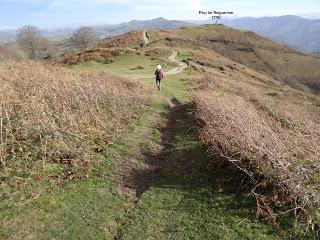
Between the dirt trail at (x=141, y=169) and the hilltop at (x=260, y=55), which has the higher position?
the dirt trail at (x=141, y=169)

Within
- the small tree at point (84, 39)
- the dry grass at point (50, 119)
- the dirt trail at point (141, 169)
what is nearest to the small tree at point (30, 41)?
the small tree at point (84, 39)

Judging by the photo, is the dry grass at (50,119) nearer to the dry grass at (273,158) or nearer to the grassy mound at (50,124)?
the grassy mound at (50,124)

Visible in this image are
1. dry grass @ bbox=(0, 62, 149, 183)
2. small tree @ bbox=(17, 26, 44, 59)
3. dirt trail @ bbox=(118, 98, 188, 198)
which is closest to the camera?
dirt trail @ bbox=(118, 98, 188, 198)

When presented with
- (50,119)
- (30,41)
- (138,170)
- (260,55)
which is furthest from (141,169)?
(260,55)

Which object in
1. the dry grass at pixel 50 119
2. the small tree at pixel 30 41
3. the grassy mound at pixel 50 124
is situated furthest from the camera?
the small tree at pixel 30 41

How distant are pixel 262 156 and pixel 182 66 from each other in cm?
4545

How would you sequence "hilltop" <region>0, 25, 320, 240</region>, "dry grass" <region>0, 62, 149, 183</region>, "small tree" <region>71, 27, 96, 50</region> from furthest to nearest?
"small tree" <region>71, 27, 96, 50</region> → "dry grass" <region>0, 62, 149, 183</region> → "hilltop" <region>0, 25, 320, 240</region>

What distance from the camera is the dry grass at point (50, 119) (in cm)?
1352

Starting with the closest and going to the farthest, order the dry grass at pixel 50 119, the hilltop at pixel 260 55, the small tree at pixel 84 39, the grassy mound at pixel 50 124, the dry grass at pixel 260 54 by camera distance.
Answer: the grassy mound at pixel 50 124 → the dry grass at pixel 50 119 → the small tree at pixel 84 39 → the hilltop at pixel 260 55 → the dry grass at pixel 260 54

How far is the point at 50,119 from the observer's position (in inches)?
602

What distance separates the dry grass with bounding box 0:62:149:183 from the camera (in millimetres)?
13523

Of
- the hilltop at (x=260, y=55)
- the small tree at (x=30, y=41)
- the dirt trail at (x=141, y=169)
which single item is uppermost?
the dirt trail at (x=141, y=169)

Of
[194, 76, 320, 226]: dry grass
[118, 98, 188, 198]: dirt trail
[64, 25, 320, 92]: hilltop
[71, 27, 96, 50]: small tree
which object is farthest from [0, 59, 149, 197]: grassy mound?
[64, 25, 320, 92]: hilltop

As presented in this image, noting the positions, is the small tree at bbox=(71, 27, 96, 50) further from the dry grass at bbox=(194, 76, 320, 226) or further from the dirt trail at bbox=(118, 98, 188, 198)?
the dry grass at bbox=(194, 76, 320, 226)
